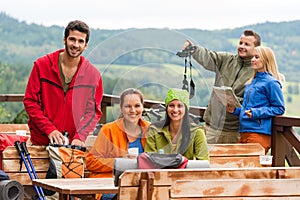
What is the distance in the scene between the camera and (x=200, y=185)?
13.9 ft

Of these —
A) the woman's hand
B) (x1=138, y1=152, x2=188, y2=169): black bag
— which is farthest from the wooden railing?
(x1=138, y1=152, x2=188, y2=169): black bag

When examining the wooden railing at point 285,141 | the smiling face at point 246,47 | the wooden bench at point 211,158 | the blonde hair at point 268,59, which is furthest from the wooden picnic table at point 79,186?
the smiling face at point 246,47

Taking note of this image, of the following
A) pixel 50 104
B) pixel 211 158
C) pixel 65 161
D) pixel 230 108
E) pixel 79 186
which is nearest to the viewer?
pixel 79 186

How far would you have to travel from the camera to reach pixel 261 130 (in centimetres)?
698

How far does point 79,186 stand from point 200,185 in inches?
41.0

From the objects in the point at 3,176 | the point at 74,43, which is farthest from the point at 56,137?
the point at 74,43

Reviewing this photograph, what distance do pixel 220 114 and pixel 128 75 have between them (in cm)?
102

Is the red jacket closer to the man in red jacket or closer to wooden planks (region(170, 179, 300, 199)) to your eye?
the man in red jacket

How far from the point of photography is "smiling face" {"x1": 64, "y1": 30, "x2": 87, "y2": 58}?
5.95m

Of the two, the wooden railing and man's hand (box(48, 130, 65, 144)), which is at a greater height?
man's hand (box(48, 130, 65, 144))

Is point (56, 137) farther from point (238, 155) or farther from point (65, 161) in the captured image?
point (238, 155)

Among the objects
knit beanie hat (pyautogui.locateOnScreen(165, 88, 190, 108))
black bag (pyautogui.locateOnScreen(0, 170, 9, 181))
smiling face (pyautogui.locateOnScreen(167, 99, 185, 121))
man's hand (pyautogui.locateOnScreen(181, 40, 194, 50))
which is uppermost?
man's hand (pyautogui.locateOnScreen(181, 40, 194, 50))

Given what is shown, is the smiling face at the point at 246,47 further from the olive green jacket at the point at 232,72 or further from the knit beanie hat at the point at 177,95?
the knit beanie hat at the point at 177,95

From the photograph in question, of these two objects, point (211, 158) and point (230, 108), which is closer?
point (211, 158)
